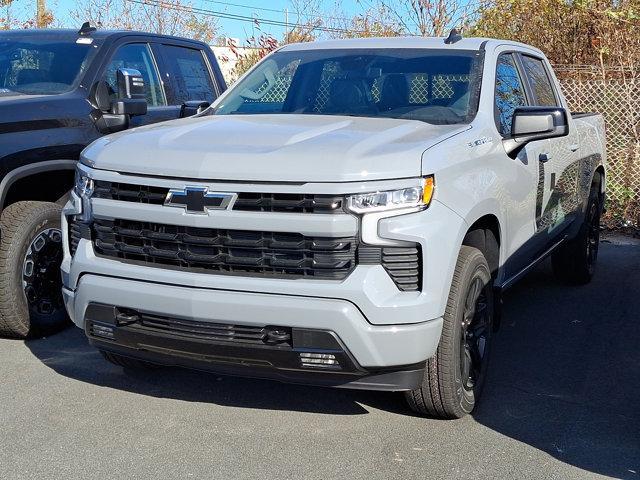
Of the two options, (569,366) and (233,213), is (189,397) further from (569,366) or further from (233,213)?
(569,366)

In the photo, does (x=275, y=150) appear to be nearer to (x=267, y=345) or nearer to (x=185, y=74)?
(x=267, y=345)

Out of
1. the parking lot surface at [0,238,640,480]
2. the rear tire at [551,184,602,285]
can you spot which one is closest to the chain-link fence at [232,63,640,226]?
the rear tire at [551,184,602,285]

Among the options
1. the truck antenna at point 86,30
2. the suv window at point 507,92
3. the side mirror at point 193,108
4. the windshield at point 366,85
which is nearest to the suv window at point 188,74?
the truck antenna at point 86,30

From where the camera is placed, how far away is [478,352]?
4516mm

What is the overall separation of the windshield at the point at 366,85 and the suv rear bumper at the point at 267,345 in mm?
1522

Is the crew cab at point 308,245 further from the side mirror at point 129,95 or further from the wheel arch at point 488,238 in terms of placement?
the side mirror at point 129,95

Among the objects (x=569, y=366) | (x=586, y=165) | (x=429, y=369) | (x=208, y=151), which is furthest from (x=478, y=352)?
(x=586, y=165)

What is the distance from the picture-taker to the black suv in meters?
5.34

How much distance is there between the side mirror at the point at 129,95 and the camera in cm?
586

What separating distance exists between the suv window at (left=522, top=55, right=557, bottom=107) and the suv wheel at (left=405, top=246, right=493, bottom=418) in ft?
6.38

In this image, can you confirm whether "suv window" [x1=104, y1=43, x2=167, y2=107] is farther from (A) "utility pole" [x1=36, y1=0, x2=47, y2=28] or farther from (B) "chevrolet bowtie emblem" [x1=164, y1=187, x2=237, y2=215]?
(A) "utility pole" [x1=36, y1=0, x2=47, y2=28]

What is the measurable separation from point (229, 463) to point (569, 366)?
→ 2.37 metres

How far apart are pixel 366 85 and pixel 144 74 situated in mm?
2235

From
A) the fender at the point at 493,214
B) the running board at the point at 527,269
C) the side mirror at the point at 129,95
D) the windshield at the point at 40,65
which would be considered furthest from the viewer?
the windshield at the point at 40,65
